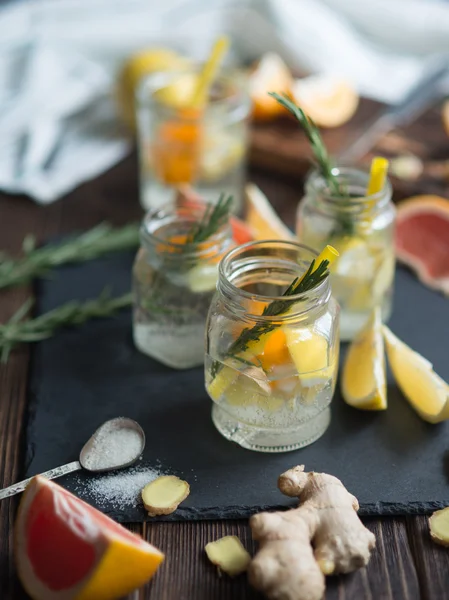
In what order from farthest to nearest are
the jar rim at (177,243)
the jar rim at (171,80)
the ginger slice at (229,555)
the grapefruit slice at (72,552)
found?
the jar rim at (171,80)
the jar rim at (177,243)
the ginger slice at (229,555)
the grapefruit slice at (72,552)

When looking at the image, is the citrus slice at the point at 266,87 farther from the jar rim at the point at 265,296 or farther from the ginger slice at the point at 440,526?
the ginger slice at the point at 440,526

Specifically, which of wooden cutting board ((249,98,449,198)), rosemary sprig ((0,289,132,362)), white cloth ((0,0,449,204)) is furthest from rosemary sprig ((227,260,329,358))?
white cloth ((0,0,449,204))

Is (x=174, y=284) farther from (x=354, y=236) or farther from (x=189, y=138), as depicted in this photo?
(x=189, y=138)

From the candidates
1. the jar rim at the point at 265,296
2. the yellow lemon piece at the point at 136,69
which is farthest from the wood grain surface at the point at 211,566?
the yellow lemon piece at the point at 136,69

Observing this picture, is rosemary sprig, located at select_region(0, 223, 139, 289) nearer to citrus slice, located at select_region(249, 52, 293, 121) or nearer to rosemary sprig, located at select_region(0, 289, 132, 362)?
rosemary sprig, located at select_region(0, 289, 132, 362)

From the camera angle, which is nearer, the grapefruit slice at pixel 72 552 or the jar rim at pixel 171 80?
the grapefruit slice at pixel 72 552

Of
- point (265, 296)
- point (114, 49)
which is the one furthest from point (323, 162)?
point (114, 49)
